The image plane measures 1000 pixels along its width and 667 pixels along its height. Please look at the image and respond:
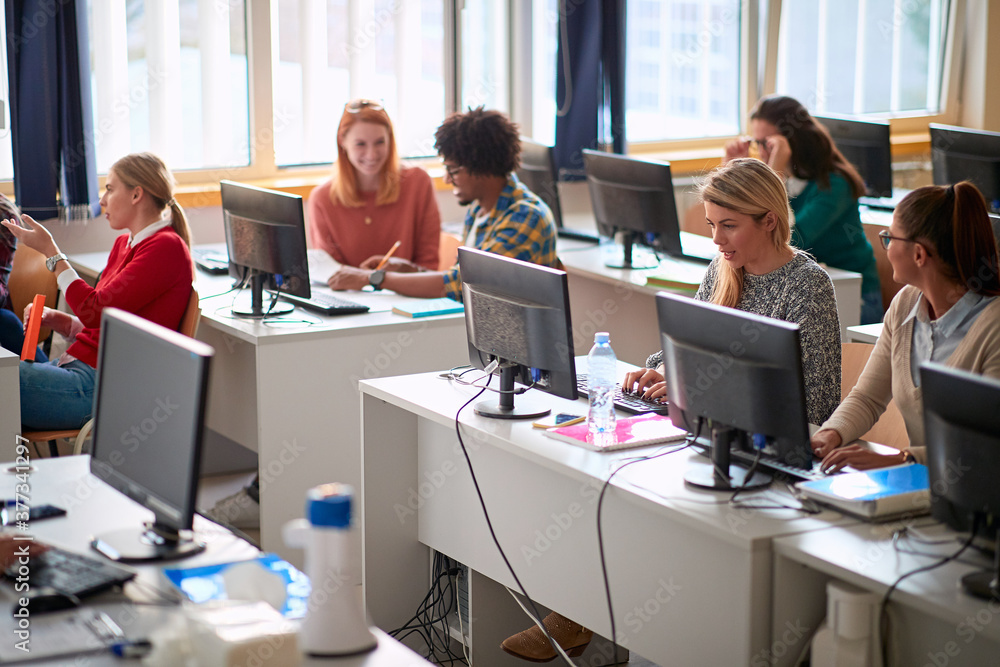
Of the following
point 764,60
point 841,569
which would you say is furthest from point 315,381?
point 764,60

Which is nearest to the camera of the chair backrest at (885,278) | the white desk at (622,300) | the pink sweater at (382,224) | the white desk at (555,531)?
the white desk at (555,531)

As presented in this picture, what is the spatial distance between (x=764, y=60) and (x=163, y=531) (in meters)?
4.77

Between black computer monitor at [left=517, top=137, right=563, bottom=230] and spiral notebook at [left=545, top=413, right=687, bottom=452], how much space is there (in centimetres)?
212

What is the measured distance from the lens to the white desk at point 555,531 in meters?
1.80

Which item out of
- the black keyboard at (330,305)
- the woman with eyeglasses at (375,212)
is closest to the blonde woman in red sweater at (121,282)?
the black keyboard at (330,305)

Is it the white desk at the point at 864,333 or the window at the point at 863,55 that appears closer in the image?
the white desk at the point at 864,333

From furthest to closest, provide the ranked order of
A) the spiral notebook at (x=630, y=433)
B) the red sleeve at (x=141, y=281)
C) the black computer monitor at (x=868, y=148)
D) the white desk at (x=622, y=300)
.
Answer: the black computer monitor at (x=868, y=148) < the white desk at (x=622, y=300) < the red sleeve at (x=141, y=281) < the spiral notebook at (x=630, y=433)

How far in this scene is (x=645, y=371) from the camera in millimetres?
2473

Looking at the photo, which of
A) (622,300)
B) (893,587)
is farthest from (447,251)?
(893,587)

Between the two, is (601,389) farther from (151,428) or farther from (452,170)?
(452,170)

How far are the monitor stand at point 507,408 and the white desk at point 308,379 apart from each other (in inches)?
34.9

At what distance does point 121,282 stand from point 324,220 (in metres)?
1.08

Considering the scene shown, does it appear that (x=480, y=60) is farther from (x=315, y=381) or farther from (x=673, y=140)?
(x=315, y=381)

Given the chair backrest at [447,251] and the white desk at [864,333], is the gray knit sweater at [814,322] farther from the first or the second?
the chair backrest at [447,251]
